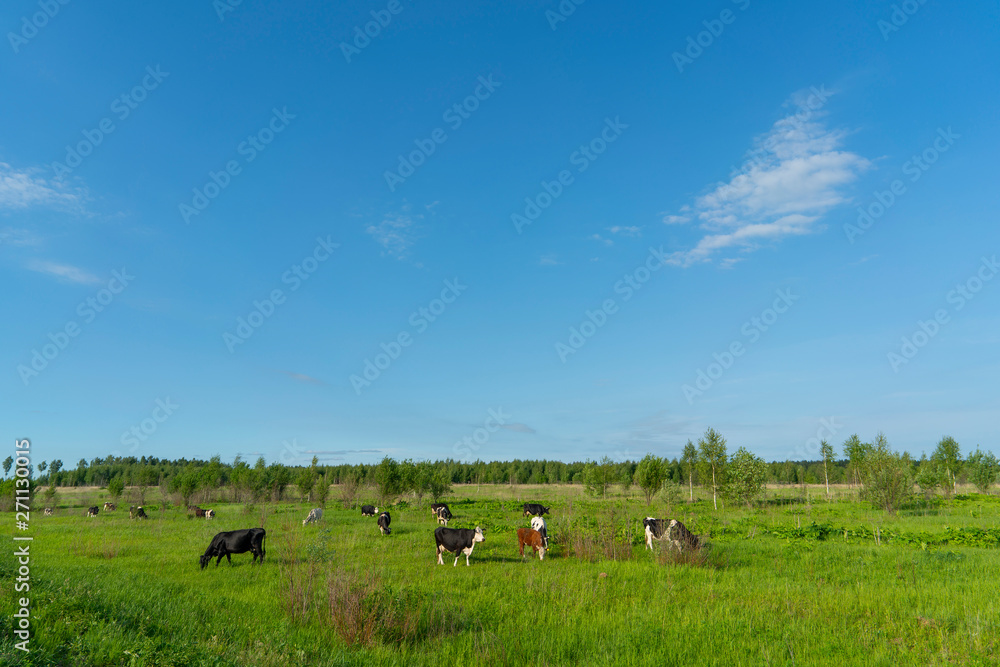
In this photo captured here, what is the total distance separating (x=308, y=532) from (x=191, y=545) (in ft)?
17.5

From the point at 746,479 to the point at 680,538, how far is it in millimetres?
30385

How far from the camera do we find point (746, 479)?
A: 43.5 metres

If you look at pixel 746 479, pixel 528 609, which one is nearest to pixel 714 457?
pixel 746 479

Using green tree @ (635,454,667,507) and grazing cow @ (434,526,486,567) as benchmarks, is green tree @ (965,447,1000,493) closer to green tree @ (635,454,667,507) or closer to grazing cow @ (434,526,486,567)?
green tree @ (635,454,667,507)

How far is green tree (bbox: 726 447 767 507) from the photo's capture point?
43.2 m

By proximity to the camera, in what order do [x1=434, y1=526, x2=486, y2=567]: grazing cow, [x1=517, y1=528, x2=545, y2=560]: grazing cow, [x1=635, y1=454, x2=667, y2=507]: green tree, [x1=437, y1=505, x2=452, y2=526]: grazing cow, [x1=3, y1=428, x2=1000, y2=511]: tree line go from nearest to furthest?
[x1=434, y1=526, x2=486, y2=567]: grazing cow < [x1=517, y1=528, x2=545, y2=560]: grazing cow < [x1=437, y1=505, x2=452, y2=526]: grazing cow < [x1=3, y1=428, x2=1000, y2=511]: tree line < [x1=635, y1=454, x2=667, y2=507]: green tree

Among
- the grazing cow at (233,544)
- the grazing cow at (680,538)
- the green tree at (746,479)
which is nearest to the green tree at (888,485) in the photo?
the green tree at (746,479)

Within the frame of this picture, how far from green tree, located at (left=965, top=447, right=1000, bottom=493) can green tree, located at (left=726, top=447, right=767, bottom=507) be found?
4219cm

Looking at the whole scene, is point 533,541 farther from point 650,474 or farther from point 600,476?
point 600,476

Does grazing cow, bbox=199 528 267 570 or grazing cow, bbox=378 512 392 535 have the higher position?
grazing cow, bbox=199 528 267 570

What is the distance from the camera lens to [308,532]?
1025 inches

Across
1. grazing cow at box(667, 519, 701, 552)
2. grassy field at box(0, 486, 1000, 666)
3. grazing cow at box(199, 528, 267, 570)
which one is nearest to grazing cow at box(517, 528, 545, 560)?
grassy field at box(0, 486, 1000, 666)

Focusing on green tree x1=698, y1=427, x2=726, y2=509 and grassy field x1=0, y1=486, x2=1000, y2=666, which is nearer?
grassy field x1=0, y1=486, x2=1000, y2=666

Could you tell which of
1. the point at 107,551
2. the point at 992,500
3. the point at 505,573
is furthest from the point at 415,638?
the point at 992,500
